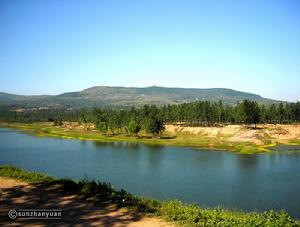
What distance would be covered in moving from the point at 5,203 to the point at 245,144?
98.2m

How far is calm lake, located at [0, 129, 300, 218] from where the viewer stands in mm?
44244

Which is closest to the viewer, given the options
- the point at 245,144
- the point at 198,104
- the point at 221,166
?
the point at 221,166

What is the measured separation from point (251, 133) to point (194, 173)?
63754 millimetres

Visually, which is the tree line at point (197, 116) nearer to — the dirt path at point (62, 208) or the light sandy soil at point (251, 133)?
the light sandy soil at point (251, 133)

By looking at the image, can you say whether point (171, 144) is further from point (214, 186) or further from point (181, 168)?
point (214, 186)

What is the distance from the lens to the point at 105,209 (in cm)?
1880

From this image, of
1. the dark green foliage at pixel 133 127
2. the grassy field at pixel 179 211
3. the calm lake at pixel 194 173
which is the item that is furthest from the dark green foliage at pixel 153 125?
the grassy field at pixel 179 211

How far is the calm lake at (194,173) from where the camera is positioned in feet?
145

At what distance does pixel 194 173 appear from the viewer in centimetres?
6294

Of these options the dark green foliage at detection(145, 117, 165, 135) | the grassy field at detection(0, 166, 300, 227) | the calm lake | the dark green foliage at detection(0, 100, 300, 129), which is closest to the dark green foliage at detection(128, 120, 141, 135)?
the dark green foliage at detection(0, 100, 300, 129)

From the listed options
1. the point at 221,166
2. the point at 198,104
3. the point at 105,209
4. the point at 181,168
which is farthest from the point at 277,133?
the point at 105,209

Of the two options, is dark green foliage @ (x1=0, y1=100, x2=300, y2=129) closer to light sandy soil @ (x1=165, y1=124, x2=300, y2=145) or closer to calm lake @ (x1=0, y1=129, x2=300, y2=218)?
light sandy soil @ (x1=165, y1=124, x2=300, y2=145)

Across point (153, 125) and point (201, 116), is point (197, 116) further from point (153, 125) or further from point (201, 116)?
point (153, 125)

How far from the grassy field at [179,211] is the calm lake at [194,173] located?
19784 mm
